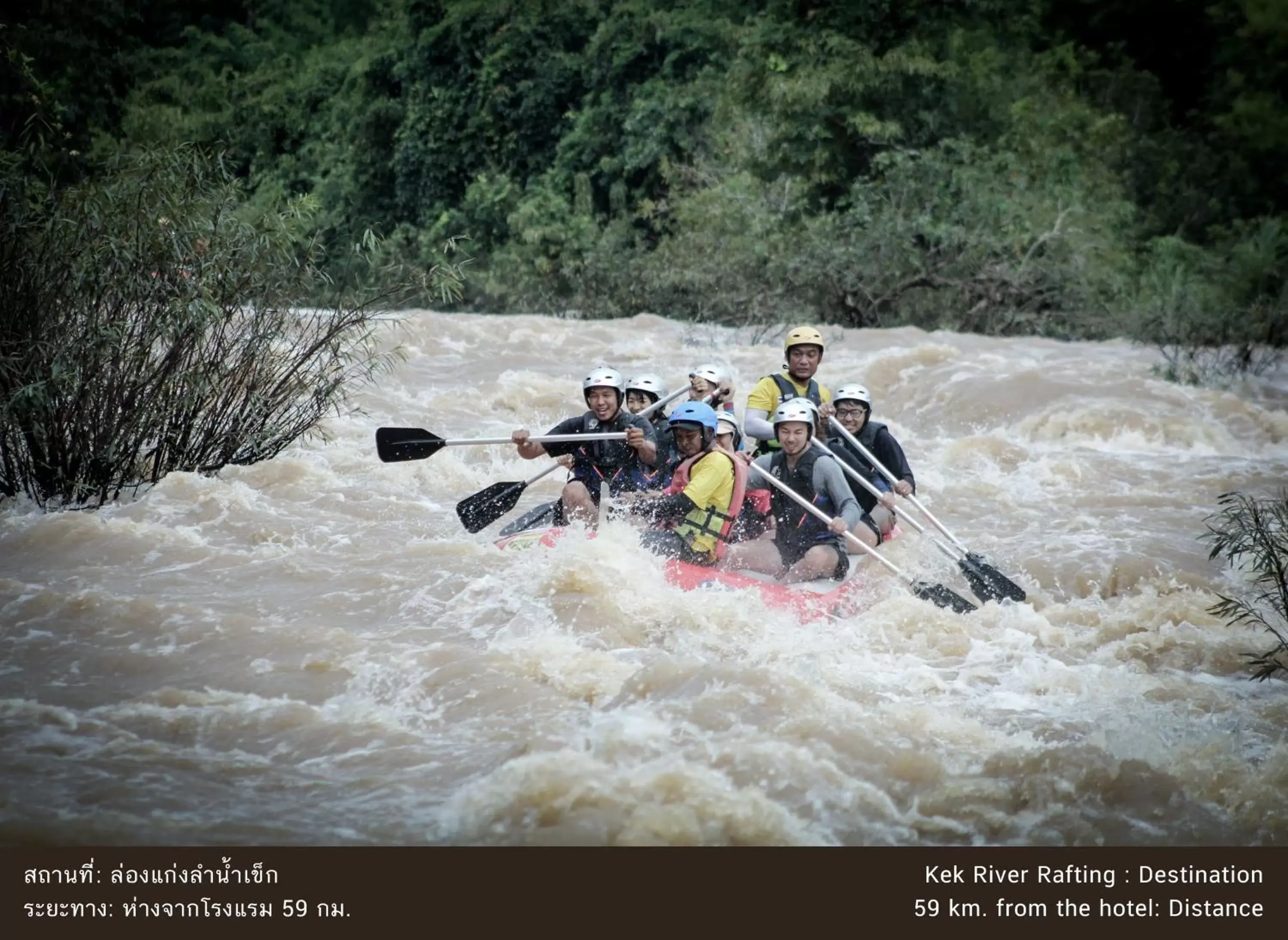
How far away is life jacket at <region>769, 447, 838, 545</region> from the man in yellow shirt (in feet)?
2.26

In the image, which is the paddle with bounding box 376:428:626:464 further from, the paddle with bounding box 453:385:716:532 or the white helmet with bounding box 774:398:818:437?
the white helmet with bounding box 774:398:818:437

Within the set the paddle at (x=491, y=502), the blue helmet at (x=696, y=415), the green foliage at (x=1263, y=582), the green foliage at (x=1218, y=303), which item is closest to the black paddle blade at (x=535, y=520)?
the paddle at (x=491, y=502)

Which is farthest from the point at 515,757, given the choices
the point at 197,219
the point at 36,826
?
the point at 197,219

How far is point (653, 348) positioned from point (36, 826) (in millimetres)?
10671

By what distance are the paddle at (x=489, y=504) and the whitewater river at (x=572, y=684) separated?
0.13 m

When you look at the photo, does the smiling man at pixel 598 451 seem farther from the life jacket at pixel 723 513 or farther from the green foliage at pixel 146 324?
the green foliage at pixel 146 324

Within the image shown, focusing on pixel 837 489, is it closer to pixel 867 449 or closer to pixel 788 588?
pixel 788 588

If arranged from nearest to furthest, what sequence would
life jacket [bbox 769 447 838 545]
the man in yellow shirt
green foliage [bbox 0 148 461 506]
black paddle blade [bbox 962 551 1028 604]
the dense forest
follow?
life jacket [bbox 769 447 838 545] → black paddle blade [bbox 962 551 1028 604] → green foliage [bbox 0 148 461 506] → the man in yellow shirt → the dense forest

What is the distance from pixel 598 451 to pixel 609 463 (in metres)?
0.08

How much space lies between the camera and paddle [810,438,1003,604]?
725 cm

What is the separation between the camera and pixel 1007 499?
9891 millimetres

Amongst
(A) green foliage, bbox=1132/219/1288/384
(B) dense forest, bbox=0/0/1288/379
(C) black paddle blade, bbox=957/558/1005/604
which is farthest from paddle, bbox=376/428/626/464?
(A) green foliage, bbox=1132/219/1288/384

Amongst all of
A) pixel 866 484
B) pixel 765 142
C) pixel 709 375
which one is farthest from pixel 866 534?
pixel 765 142

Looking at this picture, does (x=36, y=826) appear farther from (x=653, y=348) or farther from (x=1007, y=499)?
(x=653, y=348)
